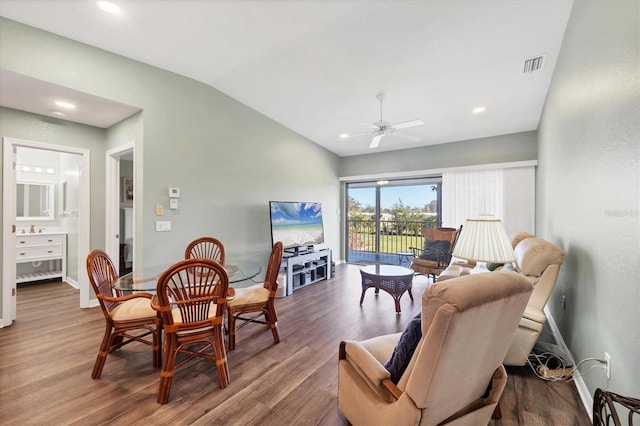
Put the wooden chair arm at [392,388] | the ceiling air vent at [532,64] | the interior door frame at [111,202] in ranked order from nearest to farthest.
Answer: the wooden chair arm at [392,388]
the ceiling air vent at [532,64]
the interior door frame at [111,202]

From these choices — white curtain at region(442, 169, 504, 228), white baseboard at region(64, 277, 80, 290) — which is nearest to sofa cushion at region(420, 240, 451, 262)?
white curtain at region(442, 169, 504, 228)

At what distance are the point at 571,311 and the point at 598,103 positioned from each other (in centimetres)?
169

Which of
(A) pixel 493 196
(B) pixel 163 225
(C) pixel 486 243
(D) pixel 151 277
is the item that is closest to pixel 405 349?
(C) pixel 486 243

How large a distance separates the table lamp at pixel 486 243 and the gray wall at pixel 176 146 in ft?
10.2

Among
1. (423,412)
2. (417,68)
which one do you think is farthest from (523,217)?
(423,412)

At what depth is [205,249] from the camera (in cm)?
337

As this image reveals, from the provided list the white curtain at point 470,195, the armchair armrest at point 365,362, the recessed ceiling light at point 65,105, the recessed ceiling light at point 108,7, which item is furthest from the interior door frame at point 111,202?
the white curtain at point 470,195

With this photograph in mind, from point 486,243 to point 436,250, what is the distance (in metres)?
3.08

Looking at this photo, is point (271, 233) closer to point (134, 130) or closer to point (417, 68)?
point (134, 130)

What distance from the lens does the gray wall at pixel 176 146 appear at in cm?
252

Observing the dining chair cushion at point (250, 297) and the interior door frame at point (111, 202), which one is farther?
the interior door frame at point (111, 202)

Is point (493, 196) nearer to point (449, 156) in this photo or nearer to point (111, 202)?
point (449, 156)

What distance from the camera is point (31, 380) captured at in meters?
2.02

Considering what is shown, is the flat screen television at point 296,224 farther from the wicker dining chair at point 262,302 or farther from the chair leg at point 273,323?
the chair leg at point 273,323
